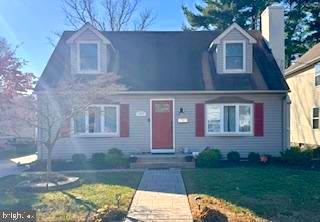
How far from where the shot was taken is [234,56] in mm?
15141

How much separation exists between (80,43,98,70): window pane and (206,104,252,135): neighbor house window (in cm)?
566

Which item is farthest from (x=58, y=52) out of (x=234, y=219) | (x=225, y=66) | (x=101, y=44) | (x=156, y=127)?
(x=234, y=219)

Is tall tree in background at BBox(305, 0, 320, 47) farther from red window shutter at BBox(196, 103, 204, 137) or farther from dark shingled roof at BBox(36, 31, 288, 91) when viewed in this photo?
red window shutter at BBox(196, 103, 204, 137)

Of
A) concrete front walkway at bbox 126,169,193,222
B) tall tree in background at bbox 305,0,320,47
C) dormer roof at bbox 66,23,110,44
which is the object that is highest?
tall tree in background at bbox 305,0,320,47

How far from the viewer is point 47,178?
941cm

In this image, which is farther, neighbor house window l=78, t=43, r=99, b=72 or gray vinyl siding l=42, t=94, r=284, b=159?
neighbor house window l=78, t=43, r=99, b=72

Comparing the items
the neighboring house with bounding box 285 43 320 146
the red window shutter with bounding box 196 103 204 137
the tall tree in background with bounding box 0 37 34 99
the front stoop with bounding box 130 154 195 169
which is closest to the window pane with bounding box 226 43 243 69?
the red window shutter with bounding box 196 103 204 137

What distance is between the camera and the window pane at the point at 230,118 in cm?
1453

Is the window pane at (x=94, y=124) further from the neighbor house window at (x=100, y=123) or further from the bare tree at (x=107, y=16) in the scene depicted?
the bare tree at (x=107, y=16)

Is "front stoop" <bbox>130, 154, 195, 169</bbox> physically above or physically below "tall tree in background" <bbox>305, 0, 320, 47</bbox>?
below

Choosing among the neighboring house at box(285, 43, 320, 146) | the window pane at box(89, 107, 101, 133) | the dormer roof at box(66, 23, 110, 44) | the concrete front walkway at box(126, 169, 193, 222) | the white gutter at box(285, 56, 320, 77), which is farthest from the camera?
the neighboring house at box(285, 43, 320, 146)

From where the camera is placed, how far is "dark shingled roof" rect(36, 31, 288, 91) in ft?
48.0

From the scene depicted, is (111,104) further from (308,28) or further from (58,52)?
(308,28)

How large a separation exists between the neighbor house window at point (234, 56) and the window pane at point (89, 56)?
609 cm
